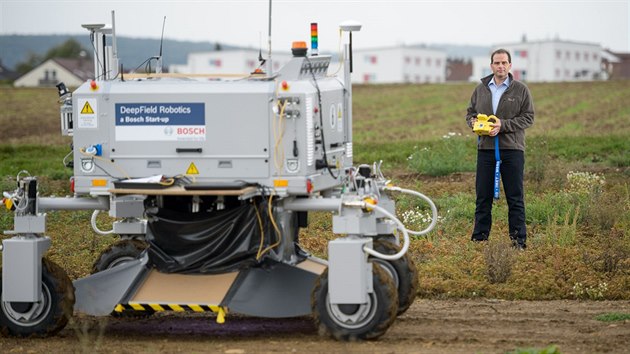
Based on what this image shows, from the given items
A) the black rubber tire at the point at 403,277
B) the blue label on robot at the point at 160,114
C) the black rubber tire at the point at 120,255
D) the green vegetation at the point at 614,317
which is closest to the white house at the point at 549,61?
the green vegetation at the point at 614,317

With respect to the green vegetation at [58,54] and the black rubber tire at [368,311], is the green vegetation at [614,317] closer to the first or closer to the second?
the black rubber tire at [368,311]

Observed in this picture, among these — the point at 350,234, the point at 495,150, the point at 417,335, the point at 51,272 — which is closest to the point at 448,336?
the point at 417,335

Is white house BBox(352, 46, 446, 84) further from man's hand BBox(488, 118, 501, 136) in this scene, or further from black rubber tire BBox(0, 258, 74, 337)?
black rubber tire BBox(0, 258, 74, 337)

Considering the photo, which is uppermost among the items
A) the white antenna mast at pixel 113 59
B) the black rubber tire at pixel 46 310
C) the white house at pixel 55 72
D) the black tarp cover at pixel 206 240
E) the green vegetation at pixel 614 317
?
the white house at pixel 55 72

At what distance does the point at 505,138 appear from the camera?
12.6 metres

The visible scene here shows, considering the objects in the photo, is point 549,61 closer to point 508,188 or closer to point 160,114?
point 508,188

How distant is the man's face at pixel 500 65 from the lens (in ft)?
41.1

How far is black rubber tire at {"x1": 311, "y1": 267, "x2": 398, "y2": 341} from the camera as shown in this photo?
862 centimetres

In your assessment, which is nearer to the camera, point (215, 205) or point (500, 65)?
point (215, 205)

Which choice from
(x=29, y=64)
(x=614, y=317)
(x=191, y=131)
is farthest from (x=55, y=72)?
(x=614, y=317)

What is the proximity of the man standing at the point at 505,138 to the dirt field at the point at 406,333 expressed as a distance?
2.25m

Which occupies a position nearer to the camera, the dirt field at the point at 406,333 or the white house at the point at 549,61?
the dirt field at the point at 406,333

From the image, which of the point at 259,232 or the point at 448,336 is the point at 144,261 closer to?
the point at 259,232

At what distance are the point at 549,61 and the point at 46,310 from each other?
11900 cm
